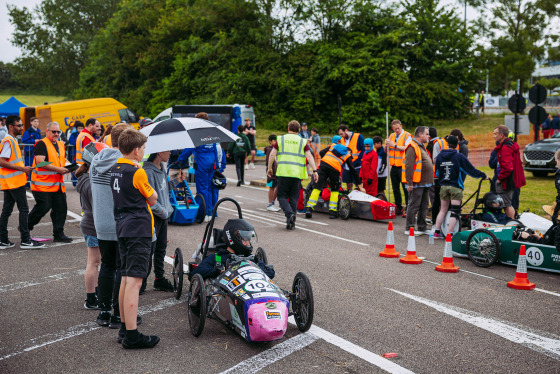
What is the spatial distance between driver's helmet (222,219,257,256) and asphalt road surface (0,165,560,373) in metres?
0.83

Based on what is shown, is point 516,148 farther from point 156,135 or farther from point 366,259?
point 156,135

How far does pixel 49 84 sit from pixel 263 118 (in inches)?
1563

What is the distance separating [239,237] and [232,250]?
21 cm

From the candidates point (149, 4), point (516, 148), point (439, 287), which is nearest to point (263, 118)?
point (149, 4)

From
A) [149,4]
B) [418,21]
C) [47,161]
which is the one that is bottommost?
[47,161]

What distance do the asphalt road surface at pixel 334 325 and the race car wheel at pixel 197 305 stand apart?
140mm

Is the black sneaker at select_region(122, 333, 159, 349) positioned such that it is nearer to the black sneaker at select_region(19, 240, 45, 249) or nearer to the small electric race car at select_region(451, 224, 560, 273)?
the black sneaker at select_region(19, 240, 45, 249)

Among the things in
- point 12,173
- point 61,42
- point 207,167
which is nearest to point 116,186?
point 12,173

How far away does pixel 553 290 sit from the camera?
7254mm

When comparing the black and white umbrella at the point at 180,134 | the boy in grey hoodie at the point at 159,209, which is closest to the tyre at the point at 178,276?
the boy in grey hoodie at the point at 159,209

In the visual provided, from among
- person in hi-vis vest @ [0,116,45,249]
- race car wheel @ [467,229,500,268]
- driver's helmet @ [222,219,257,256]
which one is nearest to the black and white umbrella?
driver's helmet @ [222,219,257,256]

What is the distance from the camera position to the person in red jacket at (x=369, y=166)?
13.3 meters

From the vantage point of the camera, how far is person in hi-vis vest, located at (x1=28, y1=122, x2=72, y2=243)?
9.39m

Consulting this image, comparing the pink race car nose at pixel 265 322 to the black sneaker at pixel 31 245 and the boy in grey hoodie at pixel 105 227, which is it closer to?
the boy in grey hoodie at pixel 105 227
